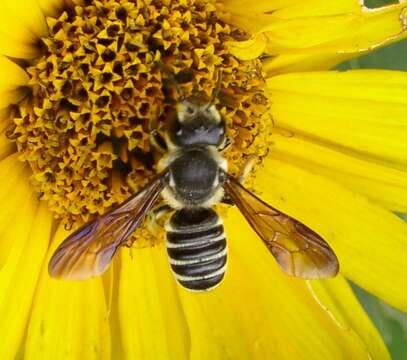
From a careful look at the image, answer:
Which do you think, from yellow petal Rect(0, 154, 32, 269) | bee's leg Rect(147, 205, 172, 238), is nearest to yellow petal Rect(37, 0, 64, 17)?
yellow petal Rect(0, 154, 32, 269)

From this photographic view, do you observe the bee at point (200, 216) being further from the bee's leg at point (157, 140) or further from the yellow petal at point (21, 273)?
the yellow petal at point (21, 273)

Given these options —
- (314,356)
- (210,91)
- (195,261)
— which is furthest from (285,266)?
(314,356)

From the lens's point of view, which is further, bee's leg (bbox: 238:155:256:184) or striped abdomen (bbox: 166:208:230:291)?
bee's leg (bbox: 238:155:256:184)

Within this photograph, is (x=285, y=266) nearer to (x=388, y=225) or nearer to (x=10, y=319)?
(x=388, y=225)

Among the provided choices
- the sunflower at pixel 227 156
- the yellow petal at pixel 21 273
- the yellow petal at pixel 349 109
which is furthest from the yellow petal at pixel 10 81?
the yellow petal at pixel 349 109

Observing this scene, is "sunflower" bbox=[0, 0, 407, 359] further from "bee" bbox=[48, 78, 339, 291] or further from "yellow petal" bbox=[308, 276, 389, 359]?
"bee" bbox=[48, 78, 339, 291]

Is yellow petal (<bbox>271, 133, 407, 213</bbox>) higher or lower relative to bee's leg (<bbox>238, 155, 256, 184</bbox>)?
lower

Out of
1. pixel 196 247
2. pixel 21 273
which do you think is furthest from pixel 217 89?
pixel 21 273
